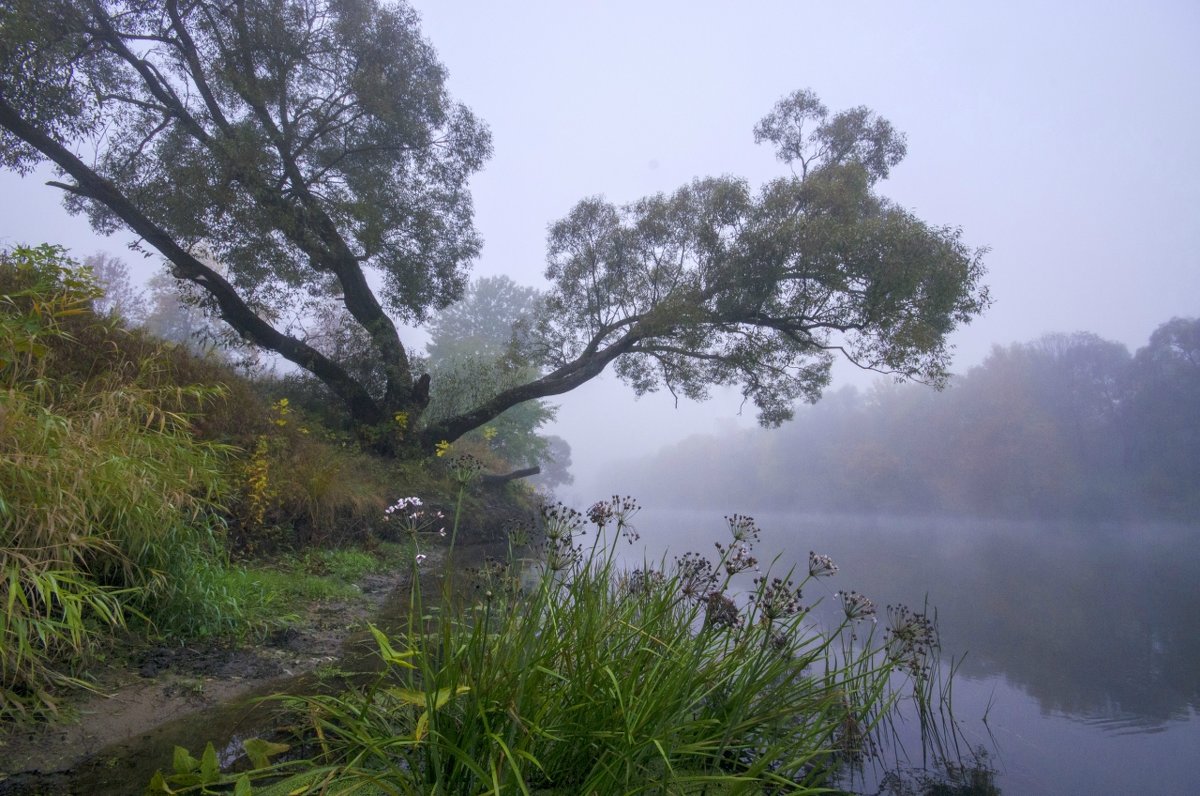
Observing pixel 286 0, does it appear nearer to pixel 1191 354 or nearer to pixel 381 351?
pixel 381 351

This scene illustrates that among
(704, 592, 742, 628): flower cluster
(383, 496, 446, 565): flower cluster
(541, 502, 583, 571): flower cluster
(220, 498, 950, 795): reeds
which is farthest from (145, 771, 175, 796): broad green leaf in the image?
(704, 592, 742, 628): flower cluster

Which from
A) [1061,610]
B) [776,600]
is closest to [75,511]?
[776,600]

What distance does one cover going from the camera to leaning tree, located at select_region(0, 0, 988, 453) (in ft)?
28.1

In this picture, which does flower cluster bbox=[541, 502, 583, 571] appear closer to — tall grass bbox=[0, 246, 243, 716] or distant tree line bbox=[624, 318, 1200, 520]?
tall grass bbox=[0, 246, 243, 716]

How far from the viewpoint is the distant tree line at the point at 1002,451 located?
16250 millimetres

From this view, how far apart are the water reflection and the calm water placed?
2 cm

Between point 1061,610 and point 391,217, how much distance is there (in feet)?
34.3

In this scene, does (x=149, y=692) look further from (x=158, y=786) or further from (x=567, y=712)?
(x=567, y=712)

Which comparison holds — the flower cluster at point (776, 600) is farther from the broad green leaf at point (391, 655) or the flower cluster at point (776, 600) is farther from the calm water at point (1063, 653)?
the calm water at point (1063, 653)

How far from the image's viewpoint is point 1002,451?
767 inches

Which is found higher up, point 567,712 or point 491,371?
point 491,371

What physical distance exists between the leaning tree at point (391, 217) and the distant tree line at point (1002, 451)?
23.4 feet

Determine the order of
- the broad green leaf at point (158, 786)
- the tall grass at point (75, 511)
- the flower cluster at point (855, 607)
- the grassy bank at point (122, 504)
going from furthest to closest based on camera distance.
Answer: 1. the grassy bank at point (122, 504)
2. the tall grass at point (75, 511)
3. the flower cluster at point (855, 607)
4. the broad green leaf at point (158, 786)

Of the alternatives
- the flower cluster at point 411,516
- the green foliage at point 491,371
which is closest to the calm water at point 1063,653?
the flower cluster at point 411,516
